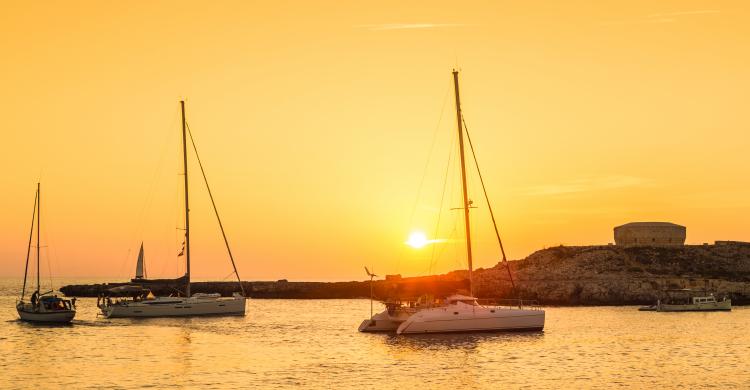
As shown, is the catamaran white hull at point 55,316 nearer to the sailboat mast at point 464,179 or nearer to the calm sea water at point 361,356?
the calm sea water at point 361,356

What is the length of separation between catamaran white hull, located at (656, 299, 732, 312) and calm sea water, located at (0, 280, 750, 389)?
15.0 m

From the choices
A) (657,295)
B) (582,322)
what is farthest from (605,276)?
(582,322)

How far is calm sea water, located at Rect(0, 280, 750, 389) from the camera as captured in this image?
126 feet

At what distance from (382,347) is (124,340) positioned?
18.6m

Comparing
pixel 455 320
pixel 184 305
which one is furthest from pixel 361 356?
pixel 184 305

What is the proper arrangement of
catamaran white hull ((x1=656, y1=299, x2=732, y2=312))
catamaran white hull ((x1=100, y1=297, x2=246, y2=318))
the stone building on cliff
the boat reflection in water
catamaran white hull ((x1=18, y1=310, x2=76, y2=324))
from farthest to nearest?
the stone building on cliff, the boat reflection in water, catamaran white hull ((x1=656, y1=299, x2=732, y2=312)), catamaran white hull ((x1=100, y1=297, x2=246, y2=318)), catamaran white hull ((x1=18, y1=310, x2=76, y2=324))

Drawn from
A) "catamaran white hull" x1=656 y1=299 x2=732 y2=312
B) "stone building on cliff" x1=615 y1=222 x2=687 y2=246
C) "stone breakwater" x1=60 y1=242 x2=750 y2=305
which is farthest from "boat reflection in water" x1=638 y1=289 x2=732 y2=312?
"stone building on cliff" x1=615 y1=222 x2=687 y2=246

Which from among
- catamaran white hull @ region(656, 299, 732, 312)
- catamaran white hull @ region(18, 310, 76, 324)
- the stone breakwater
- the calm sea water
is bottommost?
the calm sea water

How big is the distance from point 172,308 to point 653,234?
82905 mm

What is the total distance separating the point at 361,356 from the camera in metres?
48.7

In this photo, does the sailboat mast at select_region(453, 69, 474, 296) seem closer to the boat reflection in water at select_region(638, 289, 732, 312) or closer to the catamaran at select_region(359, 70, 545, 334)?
the catamaran at select_region(359, 70, 545, 334)

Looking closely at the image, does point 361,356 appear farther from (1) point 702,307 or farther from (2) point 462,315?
(1) point 702,307

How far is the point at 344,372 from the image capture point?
4162cm

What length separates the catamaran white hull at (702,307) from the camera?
8912 centimetres
